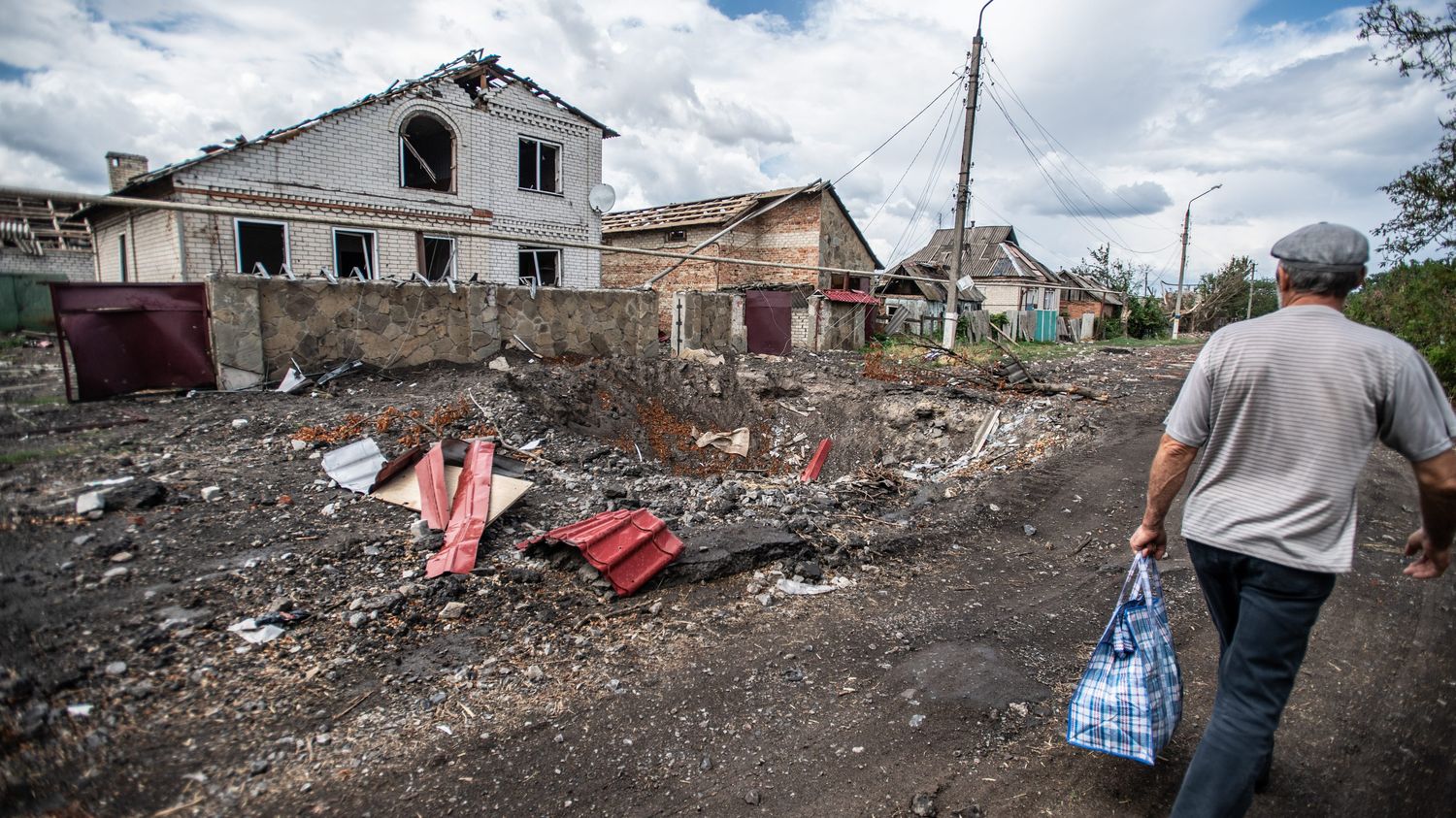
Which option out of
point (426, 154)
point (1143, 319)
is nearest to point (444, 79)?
point (426, 154)

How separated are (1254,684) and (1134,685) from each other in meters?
0.40

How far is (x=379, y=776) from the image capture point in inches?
94.2

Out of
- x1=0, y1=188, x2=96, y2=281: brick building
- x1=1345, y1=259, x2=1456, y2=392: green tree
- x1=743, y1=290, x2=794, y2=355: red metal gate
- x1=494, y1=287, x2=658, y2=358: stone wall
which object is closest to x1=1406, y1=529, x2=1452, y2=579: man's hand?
x1=494, y1=287, x2=658, y2=358: stone wall

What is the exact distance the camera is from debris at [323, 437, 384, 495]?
5.04m

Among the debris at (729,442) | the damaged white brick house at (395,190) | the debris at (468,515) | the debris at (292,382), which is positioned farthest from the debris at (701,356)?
the debris at (468,515)

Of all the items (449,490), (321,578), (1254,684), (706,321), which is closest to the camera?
(1254,684)

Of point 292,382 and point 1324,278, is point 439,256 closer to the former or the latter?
point 292,382

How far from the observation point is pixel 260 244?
13945 millimetres

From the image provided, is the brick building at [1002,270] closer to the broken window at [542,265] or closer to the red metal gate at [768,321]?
the red metal gate at [768,321]

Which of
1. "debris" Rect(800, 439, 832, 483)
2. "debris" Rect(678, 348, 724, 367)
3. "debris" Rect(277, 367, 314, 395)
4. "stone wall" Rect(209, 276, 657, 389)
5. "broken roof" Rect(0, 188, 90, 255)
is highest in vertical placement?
"broken roof" Rect(0, 188, 90, 255)

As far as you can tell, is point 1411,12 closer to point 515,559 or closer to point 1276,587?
point 1276,587

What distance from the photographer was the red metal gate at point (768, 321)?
17.2 metres

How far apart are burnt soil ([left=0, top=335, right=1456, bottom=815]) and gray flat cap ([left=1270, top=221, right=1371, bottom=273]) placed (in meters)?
1.79

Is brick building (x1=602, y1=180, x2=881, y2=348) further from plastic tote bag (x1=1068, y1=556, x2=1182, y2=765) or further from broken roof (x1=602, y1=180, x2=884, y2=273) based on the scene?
plastic tote bag (x1=1068, y1=556, x2=1182, y2=765)
